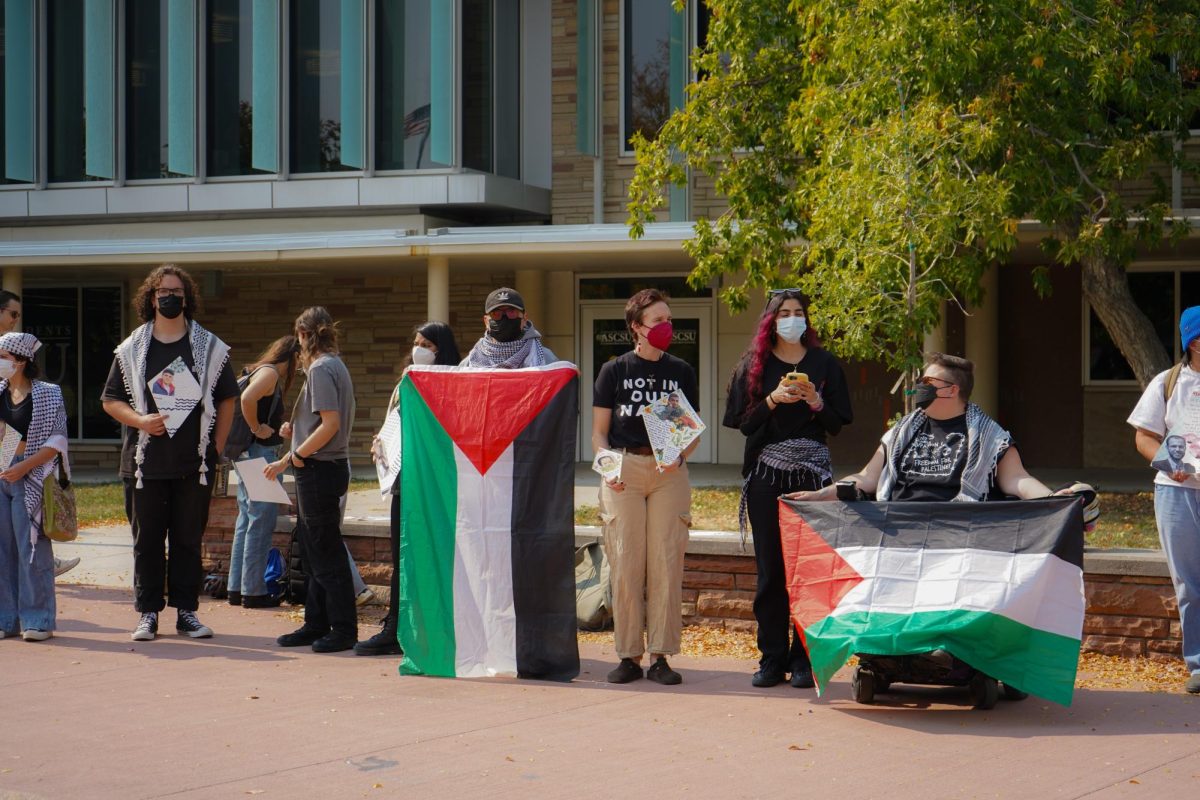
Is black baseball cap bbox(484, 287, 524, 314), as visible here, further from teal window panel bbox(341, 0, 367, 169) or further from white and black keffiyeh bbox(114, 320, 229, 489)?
teal window panel bbox(341, 0, 367, 169)

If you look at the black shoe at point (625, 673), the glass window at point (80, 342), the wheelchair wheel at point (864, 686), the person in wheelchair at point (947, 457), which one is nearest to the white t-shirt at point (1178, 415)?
the person in wheelchair at point (947, 457)

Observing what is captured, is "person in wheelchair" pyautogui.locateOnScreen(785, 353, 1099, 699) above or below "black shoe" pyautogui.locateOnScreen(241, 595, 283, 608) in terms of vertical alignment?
above

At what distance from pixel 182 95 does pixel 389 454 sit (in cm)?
1422

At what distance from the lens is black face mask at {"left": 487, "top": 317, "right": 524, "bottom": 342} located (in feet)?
25.0

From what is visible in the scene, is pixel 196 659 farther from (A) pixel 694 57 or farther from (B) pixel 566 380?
(A) pixel 694 57

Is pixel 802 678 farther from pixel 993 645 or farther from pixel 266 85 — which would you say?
pixel 266 85

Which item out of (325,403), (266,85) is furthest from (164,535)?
(266,85)

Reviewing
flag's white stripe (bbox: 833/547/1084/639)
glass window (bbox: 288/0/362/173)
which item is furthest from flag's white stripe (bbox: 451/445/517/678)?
glass window (bbox: 288/0/362/173)

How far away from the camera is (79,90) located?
71.1 feet

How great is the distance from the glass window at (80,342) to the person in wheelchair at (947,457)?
741 inches

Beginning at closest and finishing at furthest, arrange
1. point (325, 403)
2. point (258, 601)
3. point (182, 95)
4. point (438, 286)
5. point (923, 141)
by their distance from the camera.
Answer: point (325, 403) < point (258, 601) < point (923, 141) < point (438, 286) < point (182, 95)

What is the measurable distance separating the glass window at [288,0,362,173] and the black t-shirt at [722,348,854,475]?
45.2 ft

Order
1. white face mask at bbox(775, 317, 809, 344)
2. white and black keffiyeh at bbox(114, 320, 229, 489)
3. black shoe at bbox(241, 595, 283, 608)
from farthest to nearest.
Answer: black shoe at bbox(241, 595, 283, 608)
white and black keffiyeh at bbox(114, 320, 229, 489)
white face mask at bbox(775, 317, 809, 344)

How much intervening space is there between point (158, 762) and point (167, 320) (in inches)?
138
